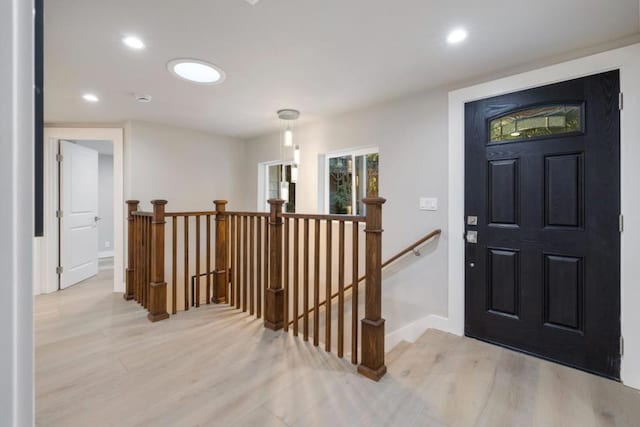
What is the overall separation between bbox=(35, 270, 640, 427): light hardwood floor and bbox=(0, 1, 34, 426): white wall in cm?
142

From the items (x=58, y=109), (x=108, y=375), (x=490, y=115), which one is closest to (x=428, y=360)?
(x=490, y=115)

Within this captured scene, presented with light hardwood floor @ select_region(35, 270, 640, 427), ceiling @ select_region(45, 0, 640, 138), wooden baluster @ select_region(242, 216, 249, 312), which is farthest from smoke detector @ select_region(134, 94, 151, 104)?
light hardwood floor @ select_region(35, 270, 640, 427)

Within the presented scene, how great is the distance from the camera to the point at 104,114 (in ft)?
11.5

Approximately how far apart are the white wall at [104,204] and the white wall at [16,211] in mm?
6997

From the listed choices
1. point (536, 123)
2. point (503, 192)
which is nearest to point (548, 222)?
point (503, 192)

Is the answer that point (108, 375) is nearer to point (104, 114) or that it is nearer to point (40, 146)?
point (40, 146)

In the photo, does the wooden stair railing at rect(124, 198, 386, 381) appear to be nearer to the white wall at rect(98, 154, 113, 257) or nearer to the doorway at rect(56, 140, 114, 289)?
the doorway at rect(56, 140, 114, 289)

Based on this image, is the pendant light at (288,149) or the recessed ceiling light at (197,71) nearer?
the recessed ceiling light at (197,71)

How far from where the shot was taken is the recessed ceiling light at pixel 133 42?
1.92 m

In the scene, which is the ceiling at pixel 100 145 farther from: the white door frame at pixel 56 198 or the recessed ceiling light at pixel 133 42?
the recessed ceiling light at pixel 133 42

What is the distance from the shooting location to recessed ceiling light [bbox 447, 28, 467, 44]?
1.84 metres

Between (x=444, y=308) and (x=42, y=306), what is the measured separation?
4040 mm

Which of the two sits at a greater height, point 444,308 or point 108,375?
point 444,308

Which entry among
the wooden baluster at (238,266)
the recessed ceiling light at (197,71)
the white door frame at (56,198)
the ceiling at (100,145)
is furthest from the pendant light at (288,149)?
the ceiling at (100,145)
